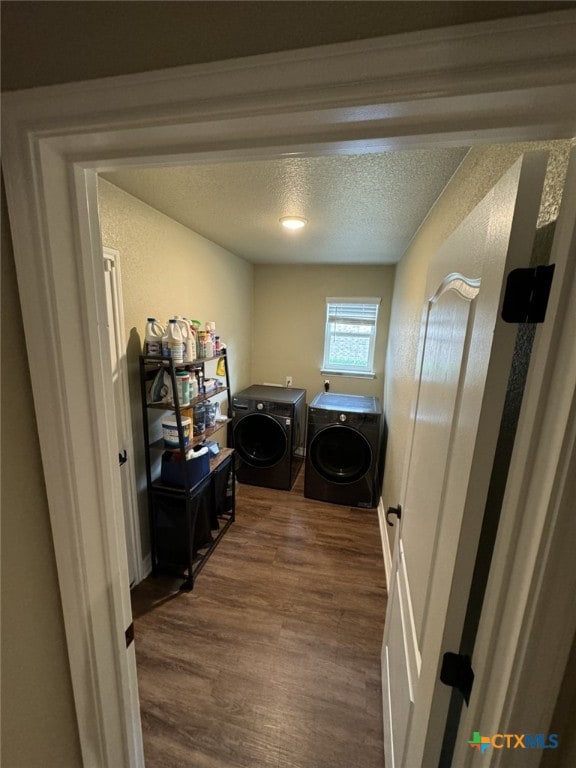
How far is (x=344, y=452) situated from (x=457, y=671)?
238 centimetres

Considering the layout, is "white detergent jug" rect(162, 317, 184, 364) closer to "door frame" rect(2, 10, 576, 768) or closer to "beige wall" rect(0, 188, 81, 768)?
"door frame" rect(2, 10, 576, 768)

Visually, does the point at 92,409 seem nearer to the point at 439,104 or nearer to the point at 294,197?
the point at 439,104

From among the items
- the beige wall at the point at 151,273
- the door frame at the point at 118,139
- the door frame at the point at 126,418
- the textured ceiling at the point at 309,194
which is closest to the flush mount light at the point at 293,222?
the textured ceiling at the point at 309,194

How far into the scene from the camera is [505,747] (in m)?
0.54

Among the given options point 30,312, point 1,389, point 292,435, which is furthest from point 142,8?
point 292,435

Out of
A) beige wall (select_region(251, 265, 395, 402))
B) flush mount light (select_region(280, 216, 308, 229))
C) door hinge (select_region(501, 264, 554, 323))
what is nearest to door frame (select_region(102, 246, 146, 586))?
flush mount light (select_region(280, 216, 308, 229))

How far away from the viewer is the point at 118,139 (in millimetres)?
538

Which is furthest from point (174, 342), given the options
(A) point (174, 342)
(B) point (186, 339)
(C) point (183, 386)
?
(C) point (183, 386)

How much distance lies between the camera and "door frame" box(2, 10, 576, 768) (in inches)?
15.1

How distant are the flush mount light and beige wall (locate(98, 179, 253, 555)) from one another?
30.8 inches

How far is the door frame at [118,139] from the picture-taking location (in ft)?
1.26

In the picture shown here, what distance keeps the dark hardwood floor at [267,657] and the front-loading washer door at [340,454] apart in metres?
0.62

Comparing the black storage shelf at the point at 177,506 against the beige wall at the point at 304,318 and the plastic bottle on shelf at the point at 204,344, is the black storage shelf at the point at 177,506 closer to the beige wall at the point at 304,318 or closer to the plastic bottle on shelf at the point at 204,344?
the plastic bottle on shelf at the point at 204,344

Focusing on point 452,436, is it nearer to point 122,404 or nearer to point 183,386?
point 183,386
